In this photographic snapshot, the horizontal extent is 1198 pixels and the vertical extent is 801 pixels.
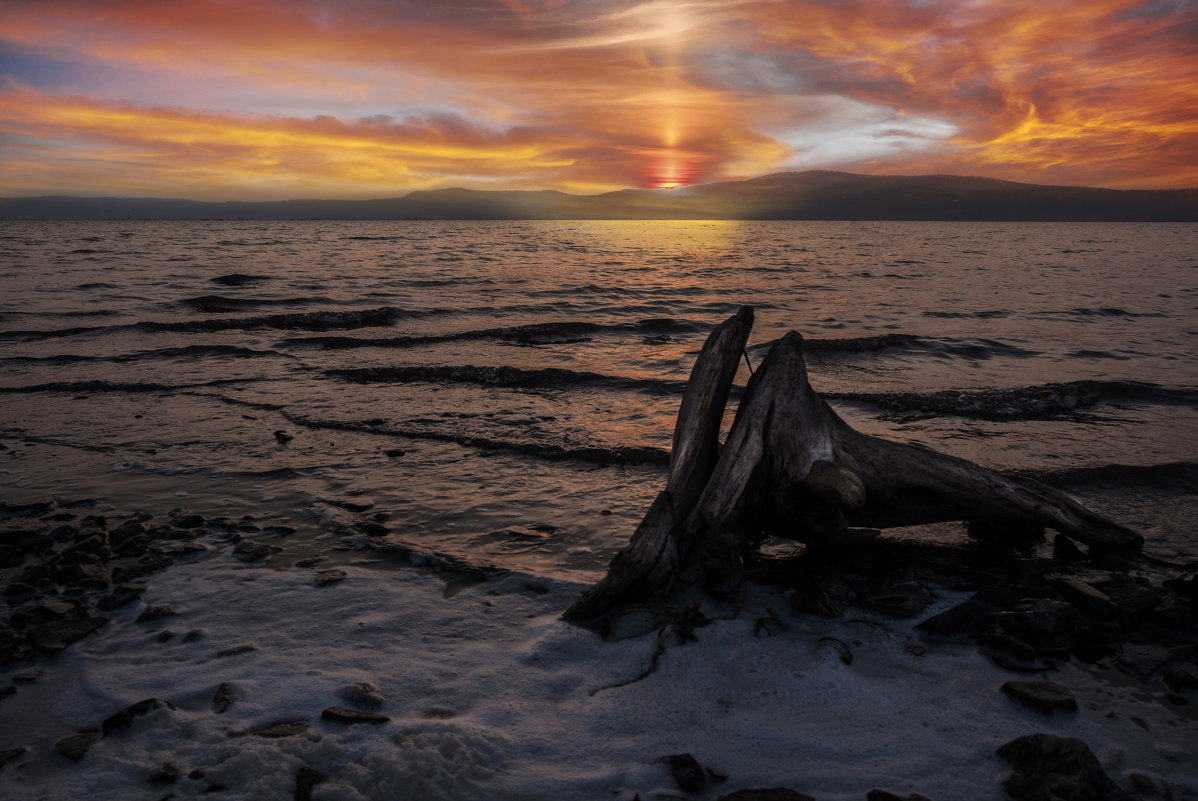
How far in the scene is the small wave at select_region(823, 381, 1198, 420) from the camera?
402 inches

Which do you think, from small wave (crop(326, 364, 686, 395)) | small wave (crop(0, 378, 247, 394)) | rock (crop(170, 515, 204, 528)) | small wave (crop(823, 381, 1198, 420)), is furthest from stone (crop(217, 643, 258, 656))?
small wave (crop(823, 381, 1198, 420))

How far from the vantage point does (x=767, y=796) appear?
283cm

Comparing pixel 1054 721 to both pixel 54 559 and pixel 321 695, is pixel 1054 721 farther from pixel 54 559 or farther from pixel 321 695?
pixel 54 559

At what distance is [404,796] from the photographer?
2883mm

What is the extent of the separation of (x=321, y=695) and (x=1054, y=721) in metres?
3.77

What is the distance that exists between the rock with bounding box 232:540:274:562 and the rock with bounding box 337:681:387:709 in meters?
2.18

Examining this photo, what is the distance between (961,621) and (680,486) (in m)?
2.02

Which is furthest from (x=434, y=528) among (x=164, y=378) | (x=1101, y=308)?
(x=1101, y=308)

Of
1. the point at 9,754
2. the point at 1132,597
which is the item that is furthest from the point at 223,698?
the point at 1132,597

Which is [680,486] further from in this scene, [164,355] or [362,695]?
[164,355]

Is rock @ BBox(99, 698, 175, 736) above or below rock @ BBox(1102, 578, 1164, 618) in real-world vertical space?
below

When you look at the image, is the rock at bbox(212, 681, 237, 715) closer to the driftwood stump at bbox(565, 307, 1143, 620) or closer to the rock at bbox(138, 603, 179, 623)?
the rock at bbox(138, 603, 179, 623)

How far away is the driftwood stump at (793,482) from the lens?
488 centimetres

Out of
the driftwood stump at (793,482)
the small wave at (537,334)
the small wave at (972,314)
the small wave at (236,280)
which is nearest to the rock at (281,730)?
the driftwood stump at (793,482)
